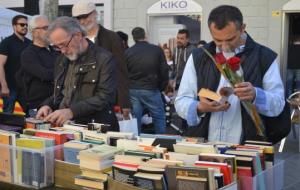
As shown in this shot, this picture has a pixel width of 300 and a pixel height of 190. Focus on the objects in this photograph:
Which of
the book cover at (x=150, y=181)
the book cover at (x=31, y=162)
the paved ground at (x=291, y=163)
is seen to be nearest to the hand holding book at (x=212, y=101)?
the book cover at (x=150, y=181)

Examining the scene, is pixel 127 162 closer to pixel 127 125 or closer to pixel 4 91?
pixel 127 125

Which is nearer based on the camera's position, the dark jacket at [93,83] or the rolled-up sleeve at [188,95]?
the rolled-up sleeve at [188,95]

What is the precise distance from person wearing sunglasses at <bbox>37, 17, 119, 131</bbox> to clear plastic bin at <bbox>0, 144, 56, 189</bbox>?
2.19 ft

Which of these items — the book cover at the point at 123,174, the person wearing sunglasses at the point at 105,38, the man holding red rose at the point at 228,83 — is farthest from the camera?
the person wearing sunglasses at the point at 105,38

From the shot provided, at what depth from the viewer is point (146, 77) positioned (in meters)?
6.93

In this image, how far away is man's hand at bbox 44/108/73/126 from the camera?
3.19 m

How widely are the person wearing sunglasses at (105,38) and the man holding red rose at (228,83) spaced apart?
1741 mm

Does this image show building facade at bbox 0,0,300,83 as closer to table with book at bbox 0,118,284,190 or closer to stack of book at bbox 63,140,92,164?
table with book at bbox 0,118,284,190

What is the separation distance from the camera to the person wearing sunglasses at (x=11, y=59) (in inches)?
247

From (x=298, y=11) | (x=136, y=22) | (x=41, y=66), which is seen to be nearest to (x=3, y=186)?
(x=41, y=66)

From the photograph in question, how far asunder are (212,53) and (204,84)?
172mm

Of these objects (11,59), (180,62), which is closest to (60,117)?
(11,59)

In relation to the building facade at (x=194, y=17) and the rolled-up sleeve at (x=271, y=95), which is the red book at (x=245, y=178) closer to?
the rolled-up sleeve at (x=271, y=95)

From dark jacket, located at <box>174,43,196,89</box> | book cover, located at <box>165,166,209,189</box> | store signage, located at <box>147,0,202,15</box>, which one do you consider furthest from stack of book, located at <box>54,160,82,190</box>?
store signage, located at <box>147,0,202,15</box>
